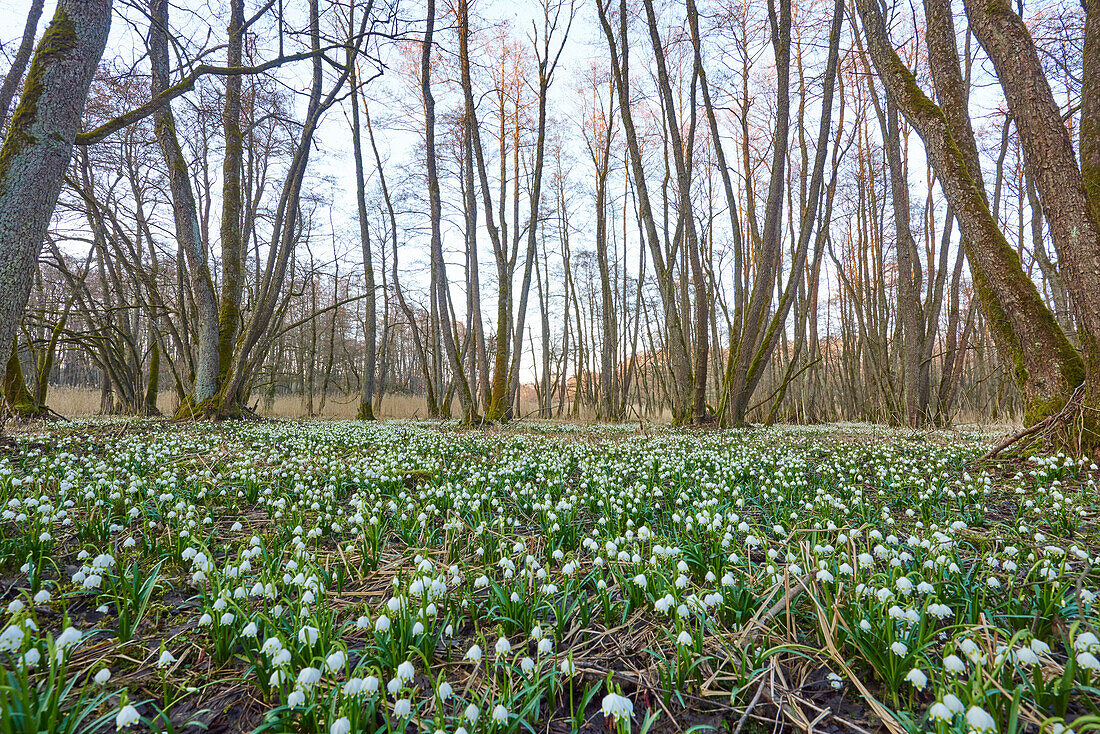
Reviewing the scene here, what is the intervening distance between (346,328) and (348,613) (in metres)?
34.4

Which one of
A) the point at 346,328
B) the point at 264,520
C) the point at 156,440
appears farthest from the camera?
the point at 346,328

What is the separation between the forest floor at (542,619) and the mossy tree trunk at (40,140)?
1.96 metres

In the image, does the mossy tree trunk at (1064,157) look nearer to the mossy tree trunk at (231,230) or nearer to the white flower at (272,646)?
the white flower at (272,646)

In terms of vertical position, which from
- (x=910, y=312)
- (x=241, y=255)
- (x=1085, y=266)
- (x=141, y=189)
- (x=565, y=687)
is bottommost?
(x=565, y=687)

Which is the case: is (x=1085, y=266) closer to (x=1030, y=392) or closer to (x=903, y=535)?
(x=1030, y=392)

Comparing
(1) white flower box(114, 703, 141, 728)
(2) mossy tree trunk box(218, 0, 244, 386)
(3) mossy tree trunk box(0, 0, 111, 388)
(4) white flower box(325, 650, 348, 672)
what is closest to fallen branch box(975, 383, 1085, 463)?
(4) white flower box(325, 650, 348, 672)

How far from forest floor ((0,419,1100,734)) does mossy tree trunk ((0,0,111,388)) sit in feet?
6.42

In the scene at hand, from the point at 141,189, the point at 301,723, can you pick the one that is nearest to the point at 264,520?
the point at 301,723

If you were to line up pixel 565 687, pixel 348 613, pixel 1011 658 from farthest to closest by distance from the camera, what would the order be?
1. pixel 348 613
2. pixel 565 687
3. pixel 1011 658

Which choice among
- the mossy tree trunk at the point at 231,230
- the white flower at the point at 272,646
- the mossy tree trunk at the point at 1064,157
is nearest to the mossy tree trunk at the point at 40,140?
the white flower at the point at 272,646

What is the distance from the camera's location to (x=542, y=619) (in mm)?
2203

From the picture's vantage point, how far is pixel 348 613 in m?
2.28

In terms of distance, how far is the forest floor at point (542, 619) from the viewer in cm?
143

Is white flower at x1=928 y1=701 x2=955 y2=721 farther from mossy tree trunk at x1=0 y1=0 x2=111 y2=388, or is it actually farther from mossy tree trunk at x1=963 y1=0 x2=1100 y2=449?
mossy tree trunk at x1=0 y1=0 x2=111 y2=388
